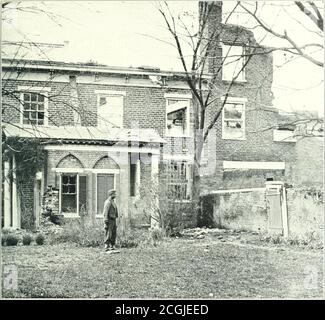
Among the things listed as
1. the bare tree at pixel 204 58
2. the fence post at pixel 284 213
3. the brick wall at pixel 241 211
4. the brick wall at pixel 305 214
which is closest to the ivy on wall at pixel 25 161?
the bare tree at pixel 204 58

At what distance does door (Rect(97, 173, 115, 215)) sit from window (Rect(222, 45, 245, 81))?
1683 mm

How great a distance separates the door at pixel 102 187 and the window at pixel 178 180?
630 mm

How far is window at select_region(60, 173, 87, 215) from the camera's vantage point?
508cm

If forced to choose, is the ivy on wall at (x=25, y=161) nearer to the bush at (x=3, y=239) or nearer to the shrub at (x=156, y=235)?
the bush at (x=3, y=239)

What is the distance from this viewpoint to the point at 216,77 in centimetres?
522

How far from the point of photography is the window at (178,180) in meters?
5.21

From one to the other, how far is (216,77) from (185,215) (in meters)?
1.57

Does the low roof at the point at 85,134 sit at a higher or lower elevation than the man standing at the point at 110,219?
higher

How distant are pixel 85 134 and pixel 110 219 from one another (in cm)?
96

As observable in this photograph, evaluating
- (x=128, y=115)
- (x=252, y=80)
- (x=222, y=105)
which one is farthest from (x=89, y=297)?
(x=252, y=80)

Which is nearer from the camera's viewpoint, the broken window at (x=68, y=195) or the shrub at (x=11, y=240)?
the shrub at (x=11, y=240)

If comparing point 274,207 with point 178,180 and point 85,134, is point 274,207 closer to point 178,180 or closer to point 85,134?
point 178,180

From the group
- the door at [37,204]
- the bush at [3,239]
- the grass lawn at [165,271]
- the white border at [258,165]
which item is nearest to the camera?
the grass lawn at [165,271]

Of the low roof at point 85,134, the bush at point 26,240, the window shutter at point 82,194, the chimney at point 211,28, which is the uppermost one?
the chimney at point 211,28
